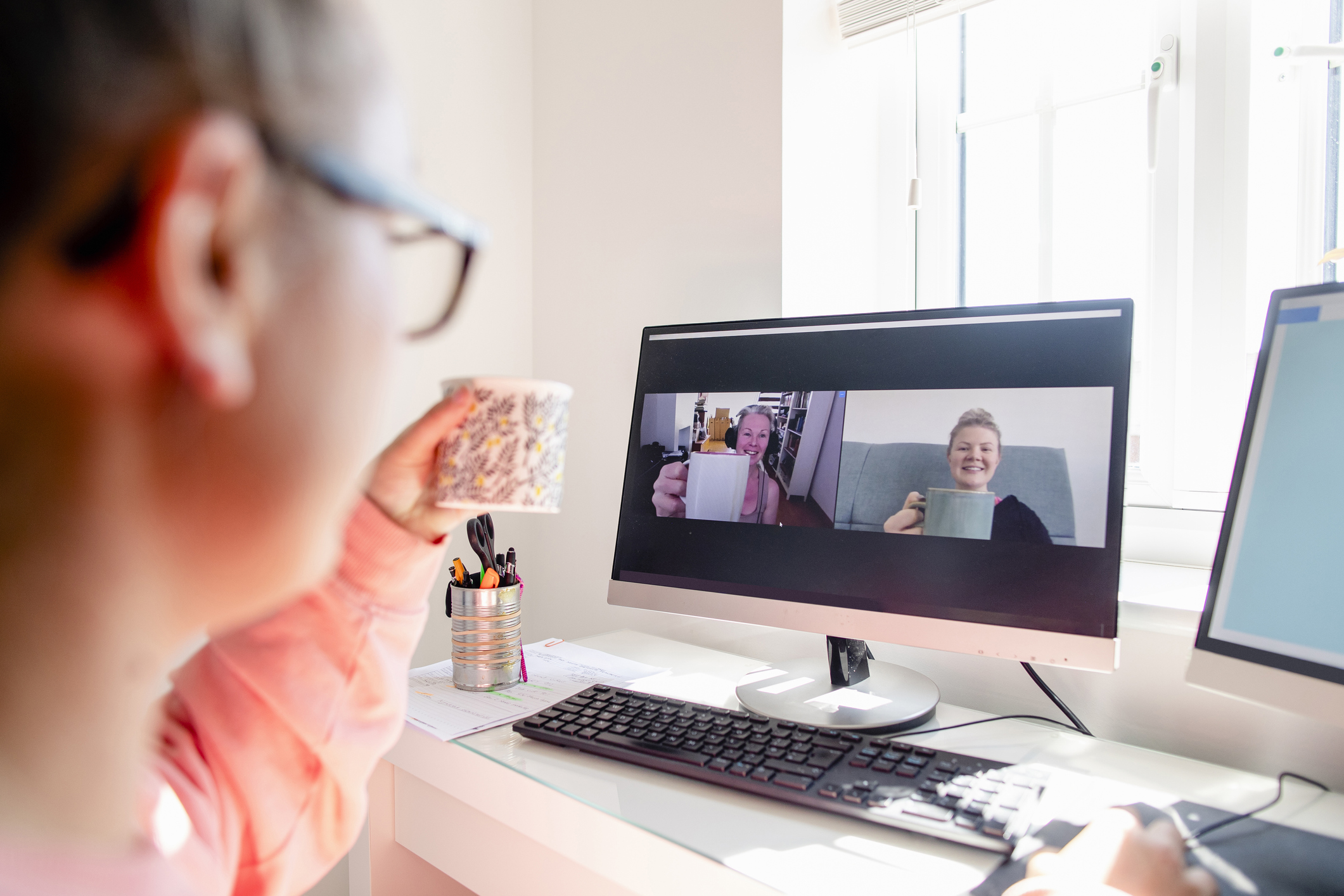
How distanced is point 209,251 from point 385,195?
0.06 meters

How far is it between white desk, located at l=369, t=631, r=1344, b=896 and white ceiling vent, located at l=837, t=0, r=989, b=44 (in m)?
1.12

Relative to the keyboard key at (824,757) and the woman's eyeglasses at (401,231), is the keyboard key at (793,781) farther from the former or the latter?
the woman's eyeglasses at (401,231)

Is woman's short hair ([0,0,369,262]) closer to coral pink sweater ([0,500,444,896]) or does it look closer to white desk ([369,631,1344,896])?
coral pink sweater ([0,500,444,896])

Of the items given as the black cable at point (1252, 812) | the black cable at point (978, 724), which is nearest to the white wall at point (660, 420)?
the black cable at point (978, 724)

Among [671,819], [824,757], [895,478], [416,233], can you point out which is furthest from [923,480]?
[416,233]

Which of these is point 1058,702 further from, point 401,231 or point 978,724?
point 401,231

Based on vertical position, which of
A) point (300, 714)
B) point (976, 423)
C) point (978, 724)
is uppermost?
point (976, 423)

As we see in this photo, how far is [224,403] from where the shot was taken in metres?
0.21

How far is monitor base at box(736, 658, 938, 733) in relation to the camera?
0.89 meters

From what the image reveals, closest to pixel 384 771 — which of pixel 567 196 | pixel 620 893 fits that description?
pixel 620 893

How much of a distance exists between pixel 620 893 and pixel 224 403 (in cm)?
78

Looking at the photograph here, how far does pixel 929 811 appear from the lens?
0.65 meters

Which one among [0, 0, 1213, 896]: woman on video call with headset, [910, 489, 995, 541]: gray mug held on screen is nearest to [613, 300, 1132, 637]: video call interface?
[910, 489, 995, 541]: gray mug held on screen

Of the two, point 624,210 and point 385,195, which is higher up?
point 624,210
